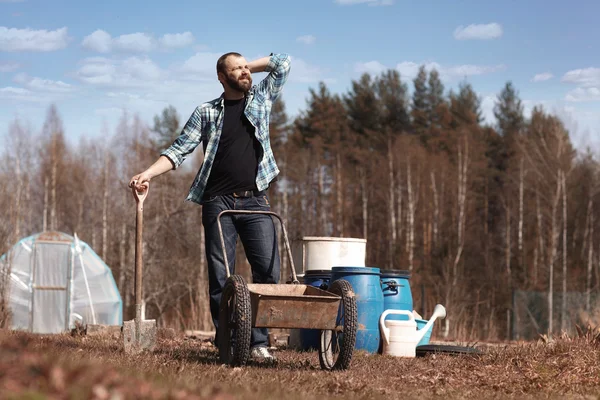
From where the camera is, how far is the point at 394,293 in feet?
29.0

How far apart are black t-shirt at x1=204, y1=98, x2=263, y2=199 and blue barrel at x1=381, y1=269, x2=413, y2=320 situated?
267 cm

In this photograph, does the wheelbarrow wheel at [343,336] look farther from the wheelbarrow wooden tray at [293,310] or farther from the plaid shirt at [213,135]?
the plaid shirt at [213,135]

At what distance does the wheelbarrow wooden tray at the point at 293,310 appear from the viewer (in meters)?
5.76

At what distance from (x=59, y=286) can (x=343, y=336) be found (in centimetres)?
1951

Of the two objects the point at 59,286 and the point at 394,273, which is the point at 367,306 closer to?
the point at 394,273

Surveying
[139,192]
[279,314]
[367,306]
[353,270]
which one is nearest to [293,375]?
[279,314]

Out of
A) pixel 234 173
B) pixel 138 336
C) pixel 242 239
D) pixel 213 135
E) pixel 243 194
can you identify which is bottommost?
pixel 138 336

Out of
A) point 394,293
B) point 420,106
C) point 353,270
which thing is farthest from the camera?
point 420,106

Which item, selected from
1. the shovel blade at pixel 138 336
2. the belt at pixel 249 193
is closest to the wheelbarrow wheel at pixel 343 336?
the belt at pixel 249 193

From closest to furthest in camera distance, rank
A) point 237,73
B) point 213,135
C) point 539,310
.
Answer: point 237,73, point 213,135, point 539,310

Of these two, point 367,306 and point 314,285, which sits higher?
point 314,285

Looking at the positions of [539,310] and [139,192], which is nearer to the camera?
[139,192]

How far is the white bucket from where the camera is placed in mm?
9195

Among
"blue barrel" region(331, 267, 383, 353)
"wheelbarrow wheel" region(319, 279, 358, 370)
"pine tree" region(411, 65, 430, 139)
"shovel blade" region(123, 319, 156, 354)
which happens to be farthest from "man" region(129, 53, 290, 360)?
"pine tree" region(411, 65, 430, 139)
